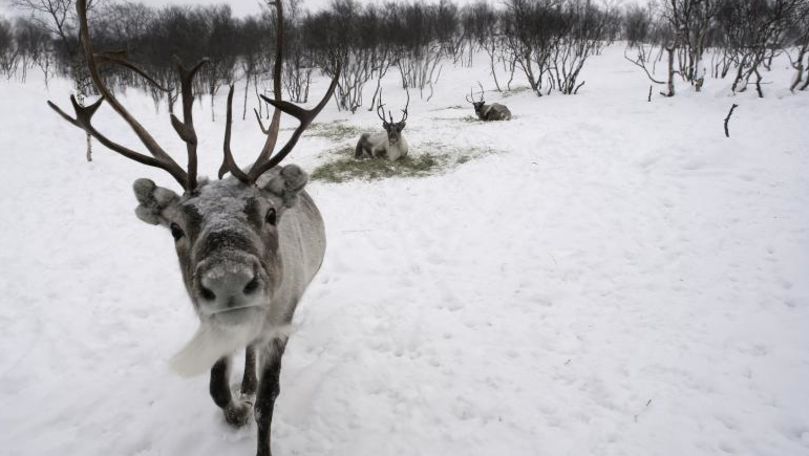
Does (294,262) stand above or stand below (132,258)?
above

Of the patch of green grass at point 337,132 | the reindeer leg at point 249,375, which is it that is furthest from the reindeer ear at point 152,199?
the patch of green grass at point 337,132

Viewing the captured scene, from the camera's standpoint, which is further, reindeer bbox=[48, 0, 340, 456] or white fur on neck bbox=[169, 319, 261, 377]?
white fur on neck bbox=[169, 319, 261, 377]

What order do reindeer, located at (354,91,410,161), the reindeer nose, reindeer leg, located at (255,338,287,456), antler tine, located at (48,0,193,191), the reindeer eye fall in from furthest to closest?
reindeer, located at (354,91,410,161) → reindeer leg, located at (255,338,287,456) → antler tine, located at (48,0,193,191) → the reindeer eye → the reindeer nose

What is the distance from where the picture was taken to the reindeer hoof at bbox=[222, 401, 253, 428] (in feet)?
9.12

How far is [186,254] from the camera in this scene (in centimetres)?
202

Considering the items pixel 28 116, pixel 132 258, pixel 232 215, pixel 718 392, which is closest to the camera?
pixel 232 215

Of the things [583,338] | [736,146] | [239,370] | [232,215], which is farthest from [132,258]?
[736,146]

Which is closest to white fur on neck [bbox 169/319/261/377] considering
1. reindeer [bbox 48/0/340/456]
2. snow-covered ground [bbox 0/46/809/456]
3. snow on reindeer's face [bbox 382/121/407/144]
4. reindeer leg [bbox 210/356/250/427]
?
reindeer [bbox 48/0/340/456]

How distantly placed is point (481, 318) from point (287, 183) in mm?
2461

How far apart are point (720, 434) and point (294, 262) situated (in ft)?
9.46

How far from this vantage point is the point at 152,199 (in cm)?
217

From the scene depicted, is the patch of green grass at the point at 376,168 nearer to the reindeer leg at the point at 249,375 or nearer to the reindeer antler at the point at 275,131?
the reindeer leg at the point at 249,375

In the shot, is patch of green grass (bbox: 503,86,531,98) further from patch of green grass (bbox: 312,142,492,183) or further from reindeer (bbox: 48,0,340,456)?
reindeer (bbox: 48,0,340,456)

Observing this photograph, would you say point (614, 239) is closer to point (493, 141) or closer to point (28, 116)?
point (493, 141)
